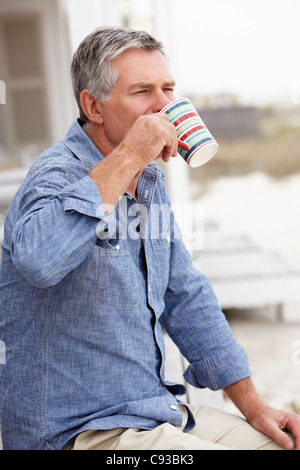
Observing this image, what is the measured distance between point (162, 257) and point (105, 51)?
0.57m

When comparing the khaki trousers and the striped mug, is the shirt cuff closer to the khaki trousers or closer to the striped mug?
the khaki trousers

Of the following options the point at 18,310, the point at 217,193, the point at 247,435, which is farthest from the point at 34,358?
the point at 217,193

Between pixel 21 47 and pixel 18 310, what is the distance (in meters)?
4.28

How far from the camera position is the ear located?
1.52 metres

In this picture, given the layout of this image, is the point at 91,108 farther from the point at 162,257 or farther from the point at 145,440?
the point at 145,440

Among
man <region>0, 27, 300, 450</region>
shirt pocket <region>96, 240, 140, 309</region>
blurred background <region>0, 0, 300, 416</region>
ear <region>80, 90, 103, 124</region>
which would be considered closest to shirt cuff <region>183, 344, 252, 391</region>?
man <region>0, 27, 300, 450</region>

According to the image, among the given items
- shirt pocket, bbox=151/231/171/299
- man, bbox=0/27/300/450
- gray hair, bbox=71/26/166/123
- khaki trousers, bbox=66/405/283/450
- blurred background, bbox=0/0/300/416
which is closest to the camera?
man, bbox=0/27/300/450

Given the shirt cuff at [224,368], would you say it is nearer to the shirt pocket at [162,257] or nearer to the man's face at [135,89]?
the shirt pocket at [162,257]

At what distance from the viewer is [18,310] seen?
139cm

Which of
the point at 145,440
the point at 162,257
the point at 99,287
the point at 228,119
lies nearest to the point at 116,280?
the point at 99,287

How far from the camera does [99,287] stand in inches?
54.9

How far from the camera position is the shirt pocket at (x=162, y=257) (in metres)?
1.61

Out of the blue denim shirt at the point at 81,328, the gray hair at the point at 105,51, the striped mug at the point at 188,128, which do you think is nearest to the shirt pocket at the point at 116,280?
the blue denim shirt at the point at 81,328
